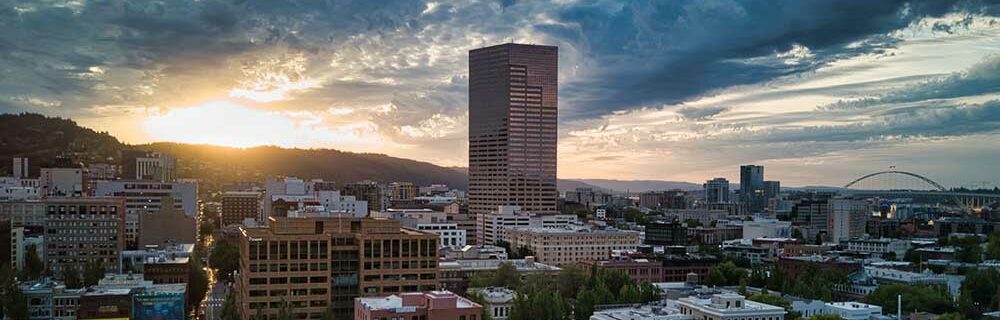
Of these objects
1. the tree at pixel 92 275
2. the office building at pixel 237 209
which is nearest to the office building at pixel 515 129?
the office building at pixel 237 209

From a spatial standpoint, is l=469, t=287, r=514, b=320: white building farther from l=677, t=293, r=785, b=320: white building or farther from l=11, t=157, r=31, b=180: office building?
l=11, t=157, r=31, b=180: office building

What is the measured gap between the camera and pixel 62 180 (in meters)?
130

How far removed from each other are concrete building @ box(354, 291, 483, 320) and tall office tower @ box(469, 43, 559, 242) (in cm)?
10036

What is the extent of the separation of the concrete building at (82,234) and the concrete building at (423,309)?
150 feet

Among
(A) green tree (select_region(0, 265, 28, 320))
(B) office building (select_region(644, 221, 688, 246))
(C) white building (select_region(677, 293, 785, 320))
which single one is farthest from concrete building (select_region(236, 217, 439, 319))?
(B) office building (select_region(644, 221, 688, 246))

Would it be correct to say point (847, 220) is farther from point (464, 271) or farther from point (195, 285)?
point (195, 285)

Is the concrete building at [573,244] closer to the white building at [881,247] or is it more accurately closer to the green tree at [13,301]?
the white building at [881,247]

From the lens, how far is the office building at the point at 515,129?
151 meters

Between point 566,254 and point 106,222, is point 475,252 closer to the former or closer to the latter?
point 566,254

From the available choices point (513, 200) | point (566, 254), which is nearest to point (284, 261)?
point (566, 254)

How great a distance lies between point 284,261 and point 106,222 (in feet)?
128

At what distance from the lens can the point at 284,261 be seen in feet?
183

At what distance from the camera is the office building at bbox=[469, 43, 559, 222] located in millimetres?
150750

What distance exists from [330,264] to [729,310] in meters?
25.7
